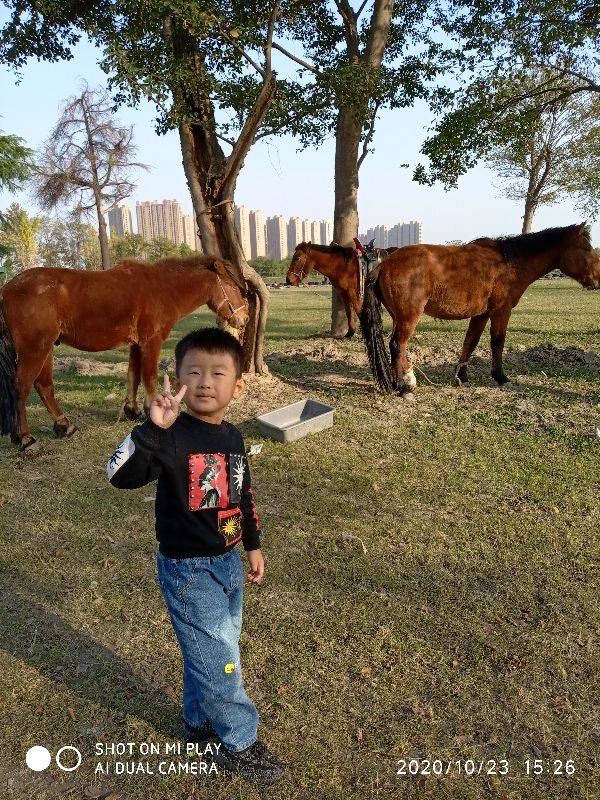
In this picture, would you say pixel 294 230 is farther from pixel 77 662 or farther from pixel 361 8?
pixel 77 662

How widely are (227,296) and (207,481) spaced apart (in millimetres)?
4863

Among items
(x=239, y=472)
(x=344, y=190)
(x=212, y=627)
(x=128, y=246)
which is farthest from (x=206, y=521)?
(x=128, y=246)

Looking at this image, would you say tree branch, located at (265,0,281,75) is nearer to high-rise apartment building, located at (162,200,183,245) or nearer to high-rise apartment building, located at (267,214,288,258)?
high-rise apartment building, located at (162,200,183,245)

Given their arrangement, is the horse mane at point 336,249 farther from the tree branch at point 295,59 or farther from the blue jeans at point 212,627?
the blue jeans at point 212,627

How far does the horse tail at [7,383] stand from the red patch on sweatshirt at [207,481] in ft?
14.4

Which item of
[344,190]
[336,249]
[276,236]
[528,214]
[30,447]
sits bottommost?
[30,447]

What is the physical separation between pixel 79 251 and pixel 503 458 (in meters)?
50.4

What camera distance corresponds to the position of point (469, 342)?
8.04m

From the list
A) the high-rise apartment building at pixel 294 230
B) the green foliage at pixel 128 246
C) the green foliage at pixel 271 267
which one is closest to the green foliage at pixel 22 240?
the green foliage at pixel 128 246

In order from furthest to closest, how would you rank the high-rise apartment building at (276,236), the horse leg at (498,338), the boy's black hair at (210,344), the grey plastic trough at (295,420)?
the high-rise apartment building at (276,236) → the horse leg at (498,338) → the grey plastic trough at (295,420) → the boy's black hair at (210,344)

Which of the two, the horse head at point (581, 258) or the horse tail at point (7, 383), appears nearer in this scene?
the horse tail at point (7, 383)

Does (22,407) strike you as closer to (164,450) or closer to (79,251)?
(164,450)

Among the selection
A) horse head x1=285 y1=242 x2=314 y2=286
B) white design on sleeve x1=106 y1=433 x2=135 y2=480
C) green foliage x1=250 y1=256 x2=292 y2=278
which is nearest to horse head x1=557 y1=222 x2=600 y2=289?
horse head x1=285 y1=242 x2=314 y2=286

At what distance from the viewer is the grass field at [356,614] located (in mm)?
2336
